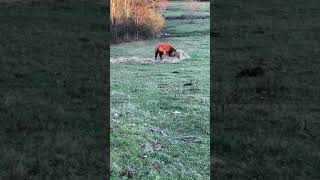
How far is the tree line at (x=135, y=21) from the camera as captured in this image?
1196 inches

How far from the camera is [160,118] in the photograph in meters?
15.5

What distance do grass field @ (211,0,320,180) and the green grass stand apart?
3367mm

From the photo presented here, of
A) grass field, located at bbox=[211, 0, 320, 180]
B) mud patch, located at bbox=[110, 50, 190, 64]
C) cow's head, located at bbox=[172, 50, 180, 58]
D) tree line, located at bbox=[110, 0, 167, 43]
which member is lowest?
grass field, located at bbox=[211, 0, 320, 180]

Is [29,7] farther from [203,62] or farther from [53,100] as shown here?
[53,100]

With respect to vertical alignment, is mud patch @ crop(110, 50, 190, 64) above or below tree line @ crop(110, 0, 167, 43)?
below

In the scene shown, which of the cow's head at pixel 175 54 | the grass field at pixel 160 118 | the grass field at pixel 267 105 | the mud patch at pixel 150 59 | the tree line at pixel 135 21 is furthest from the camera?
the tree line at pixel 135 21

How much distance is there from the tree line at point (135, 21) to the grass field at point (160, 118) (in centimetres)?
396

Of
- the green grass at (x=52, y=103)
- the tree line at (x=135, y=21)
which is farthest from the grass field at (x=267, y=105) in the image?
the tree line at (x=135, y=21)

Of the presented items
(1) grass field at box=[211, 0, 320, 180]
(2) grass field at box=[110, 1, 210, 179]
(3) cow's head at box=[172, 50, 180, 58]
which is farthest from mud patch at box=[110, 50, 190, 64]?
(1) grass field at box=[211, 0, 320, 180]

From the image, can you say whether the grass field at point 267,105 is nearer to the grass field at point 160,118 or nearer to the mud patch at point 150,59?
the grass field at point 160,118

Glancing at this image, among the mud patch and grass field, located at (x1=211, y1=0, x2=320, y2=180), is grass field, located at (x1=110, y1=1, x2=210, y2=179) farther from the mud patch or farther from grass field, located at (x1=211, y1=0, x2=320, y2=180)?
grass field, located at (x1=211, y1=0, x2=320, y2=180)

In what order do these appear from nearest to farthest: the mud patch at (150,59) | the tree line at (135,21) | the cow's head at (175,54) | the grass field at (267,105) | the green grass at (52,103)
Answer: the green grass at (52,103) → the grass field at (267,105) → the mud patch at (150,59) → the cow's head at (175,54) → the tree line at (135,21)

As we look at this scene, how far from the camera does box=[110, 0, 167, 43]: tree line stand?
30.4m

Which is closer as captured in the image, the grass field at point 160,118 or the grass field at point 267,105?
the grass field at point 160,118
